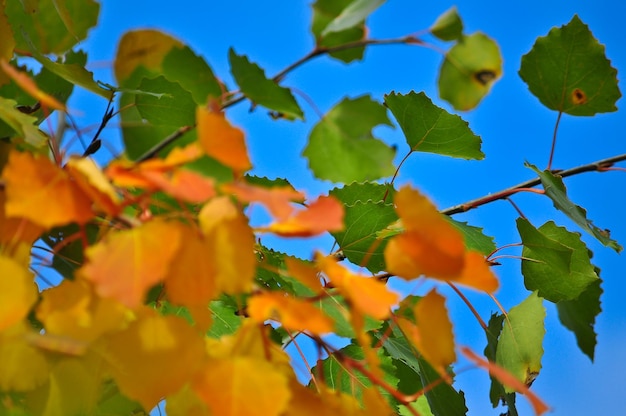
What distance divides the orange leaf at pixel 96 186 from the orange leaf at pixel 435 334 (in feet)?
0.39

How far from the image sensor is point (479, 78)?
494 mm

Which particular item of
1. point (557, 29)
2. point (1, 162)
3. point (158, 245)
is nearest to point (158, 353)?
point (158, 245)

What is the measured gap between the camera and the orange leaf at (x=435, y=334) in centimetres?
26

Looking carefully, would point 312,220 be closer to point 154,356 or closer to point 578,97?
point 154,356

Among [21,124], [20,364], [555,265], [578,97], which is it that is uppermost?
[578,97]

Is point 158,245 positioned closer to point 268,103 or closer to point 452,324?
point 452,324

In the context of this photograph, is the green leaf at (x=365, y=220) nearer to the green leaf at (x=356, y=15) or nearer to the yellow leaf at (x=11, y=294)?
the green leaf at (x=356, y=15)

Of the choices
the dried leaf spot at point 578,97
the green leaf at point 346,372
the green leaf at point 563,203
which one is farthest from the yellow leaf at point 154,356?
the dried leaf spot at point 578,97

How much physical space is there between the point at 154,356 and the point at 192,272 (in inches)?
1.4

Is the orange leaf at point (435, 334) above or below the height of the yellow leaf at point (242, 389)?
above

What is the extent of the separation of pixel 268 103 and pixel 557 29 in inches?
10.5

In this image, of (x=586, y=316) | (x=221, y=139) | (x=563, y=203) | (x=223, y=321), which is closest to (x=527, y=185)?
(x=563, y=203)

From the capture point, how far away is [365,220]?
45 centimetres

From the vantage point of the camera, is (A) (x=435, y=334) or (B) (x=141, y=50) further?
(B) (x=141, y=50)
